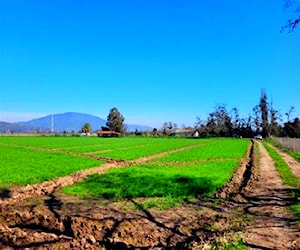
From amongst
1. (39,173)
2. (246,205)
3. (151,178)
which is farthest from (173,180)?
(39,173)

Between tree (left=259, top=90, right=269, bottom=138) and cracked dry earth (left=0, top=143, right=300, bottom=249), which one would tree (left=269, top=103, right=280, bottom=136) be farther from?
cracked dry earth (left=0, top=143, right=300, bottom=249)

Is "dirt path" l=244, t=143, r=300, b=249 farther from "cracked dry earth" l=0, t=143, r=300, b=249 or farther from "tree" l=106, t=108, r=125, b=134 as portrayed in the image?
"tree" l=106, t=108, r=125, b=134

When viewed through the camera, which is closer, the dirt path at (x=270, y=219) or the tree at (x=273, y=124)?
the dirt path at (x=270, y=219)

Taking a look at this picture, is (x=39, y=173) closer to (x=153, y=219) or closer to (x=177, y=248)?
(x=153, y=219)

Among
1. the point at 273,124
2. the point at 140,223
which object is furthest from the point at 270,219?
the point at 273,124

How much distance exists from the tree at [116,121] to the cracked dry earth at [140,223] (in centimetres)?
12413

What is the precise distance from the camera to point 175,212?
35.3 feet

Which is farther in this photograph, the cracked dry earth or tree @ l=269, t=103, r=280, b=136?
tree @ l=269, t=103, r=280, b=136

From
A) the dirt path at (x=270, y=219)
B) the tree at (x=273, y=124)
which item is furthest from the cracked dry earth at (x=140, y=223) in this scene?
the tree at (x=273, y=124)

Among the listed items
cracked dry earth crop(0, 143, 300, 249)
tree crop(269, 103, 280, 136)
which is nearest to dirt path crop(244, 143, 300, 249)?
cracked dry earth crop(0, 143, 300, 249)

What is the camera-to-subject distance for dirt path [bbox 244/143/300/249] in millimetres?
7925

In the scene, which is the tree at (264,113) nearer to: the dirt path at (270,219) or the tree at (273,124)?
the tree at (273,124)

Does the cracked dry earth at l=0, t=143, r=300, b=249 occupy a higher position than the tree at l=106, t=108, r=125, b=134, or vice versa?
the tree at l=106, t=108, r=125, b=134

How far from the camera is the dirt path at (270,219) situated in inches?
312
